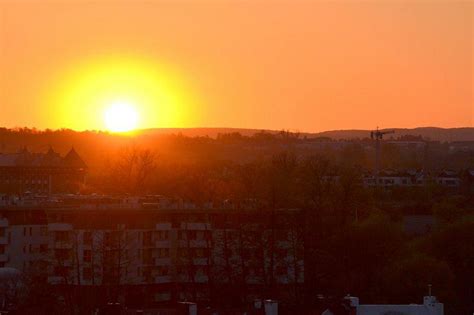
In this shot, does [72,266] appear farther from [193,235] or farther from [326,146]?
[326,146]

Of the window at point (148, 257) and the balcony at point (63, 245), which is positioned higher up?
the balcony at point (63, 245)

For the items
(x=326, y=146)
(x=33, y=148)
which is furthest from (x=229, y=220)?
(x=326, y=146)

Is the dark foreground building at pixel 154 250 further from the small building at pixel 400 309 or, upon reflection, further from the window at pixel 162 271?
the small building at pixel 400 309

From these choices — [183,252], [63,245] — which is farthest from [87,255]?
[183,252]

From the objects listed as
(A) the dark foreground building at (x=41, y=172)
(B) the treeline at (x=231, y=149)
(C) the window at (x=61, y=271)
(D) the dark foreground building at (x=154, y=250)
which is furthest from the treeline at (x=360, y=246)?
(B) the treeline at (x=231, y=149)

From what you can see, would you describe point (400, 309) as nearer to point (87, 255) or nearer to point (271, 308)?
point (271, 308)

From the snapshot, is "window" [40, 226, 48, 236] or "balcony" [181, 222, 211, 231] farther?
"window" [40, 226, 48, 236]

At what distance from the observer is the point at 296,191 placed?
188ft

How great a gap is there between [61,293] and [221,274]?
6.13 m

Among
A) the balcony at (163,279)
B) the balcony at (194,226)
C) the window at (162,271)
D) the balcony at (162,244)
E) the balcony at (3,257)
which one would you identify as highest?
the balcony at (194,226)

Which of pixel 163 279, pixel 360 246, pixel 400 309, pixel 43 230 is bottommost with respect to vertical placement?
pixel 163 279

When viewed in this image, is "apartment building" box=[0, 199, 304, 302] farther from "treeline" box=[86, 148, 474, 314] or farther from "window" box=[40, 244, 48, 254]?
"treeline" box=[86, 148, 474, 314]

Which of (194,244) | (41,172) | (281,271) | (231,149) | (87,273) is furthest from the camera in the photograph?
(231,149)

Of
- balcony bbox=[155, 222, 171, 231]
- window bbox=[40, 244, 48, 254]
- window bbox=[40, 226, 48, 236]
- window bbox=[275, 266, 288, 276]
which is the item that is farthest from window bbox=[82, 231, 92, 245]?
window bbox=[275, 266, 288, 276]
